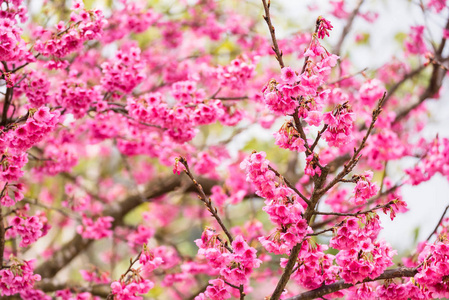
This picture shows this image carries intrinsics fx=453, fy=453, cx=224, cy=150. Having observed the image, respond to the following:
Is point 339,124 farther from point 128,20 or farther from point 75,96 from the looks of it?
point 128,20

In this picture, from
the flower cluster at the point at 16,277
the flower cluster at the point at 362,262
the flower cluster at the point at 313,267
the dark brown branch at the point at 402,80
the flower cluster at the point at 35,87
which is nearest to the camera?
the flower cluster at the point at 362,262

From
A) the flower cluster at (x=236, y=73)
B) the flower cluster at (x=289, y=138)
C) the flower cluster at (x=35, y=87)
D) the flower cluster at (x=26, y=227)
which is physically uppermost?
the flower cluster at (x=236, y=73)

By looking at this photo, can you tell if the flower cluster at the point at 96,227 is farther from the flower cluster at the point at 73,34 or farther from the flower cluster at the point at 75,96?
the flower cluster at the point at 73,34

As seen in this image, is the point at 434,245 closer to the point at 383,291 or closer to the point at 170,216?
the point at 383,291

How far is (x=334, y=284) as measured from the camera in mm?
2711

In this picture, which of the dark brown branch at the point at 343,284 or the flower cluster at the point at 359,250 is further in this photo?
the dark brown branch at the point at 343,284

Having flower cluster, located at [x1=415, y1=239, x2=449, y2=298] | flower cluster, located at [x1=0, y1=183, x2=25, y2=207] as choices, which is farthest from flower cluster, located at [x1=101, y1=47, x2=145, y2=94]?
flower cluster, located at [x1=415, y1=239, x2=449, y2=298]

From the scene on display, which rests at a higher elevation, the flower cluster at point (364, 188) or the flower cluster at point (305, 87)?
the flower cluster at point (305, 87)

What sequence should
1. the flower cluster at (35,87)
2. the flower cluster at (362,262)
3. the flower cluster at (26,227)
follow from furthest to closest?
1. the flower cluster at (35,87)
2. the flower cluster at (26,227)
3. the flower cluster at (362,262)

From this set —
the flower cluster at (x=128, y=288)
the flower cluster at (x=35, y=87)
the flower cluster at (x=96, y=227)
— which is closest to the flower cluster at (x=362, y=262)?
the flower cluster at (x=128, y=288)

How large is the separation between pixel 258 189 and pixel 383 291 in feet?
3.38

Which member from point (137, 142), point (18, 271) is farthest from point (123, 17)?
point (18, 271)

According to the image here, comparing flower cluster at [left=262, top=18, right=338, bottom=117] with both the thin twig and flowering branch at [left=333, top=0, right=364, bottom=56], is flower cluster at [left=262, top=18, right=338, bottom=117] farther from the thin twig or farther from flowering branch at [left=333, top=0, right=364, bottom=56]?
flowering branch at [left=333, top=0, right=364, bottom=56]

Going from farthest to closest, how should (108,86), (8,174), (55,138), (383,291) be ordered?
(55,138) < (108,86) < (8,174) < (383,291)
